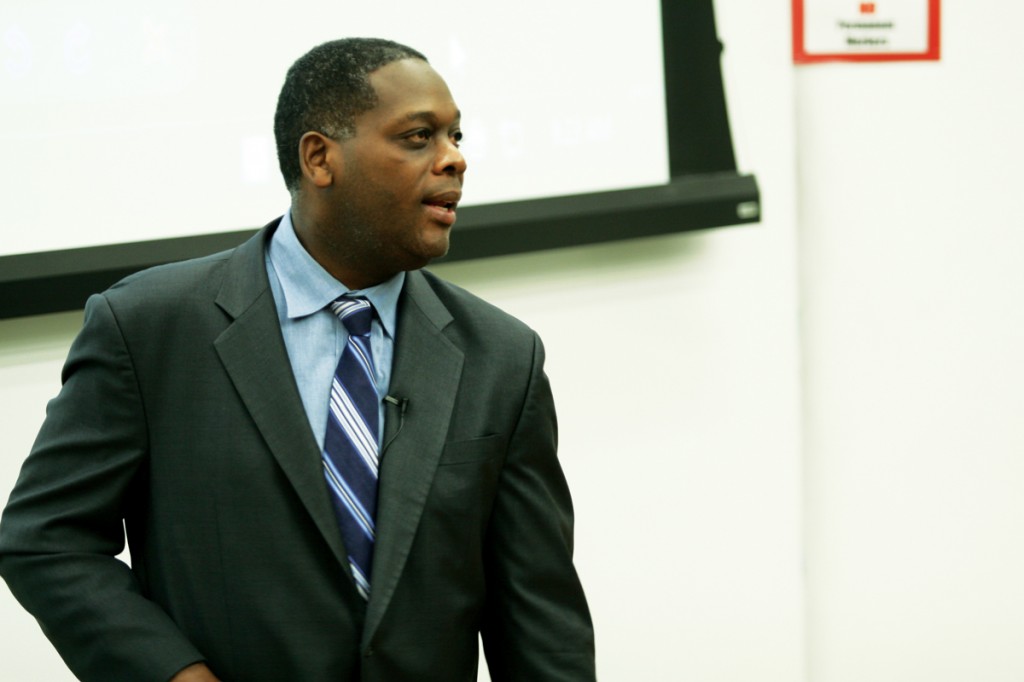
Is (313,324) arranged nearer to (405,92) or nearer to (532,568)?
(405,92)

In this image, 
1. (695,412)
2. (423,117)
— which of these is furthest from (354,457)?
(695,412)

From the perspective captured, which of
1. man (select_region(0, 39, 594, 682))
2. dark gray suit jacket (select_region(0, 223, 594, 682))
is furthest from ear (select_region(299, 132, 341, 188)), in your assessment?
dark gray suit jacket (select_region(0, 223, 594, 682))

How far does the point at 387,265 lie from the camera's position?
1414 mm

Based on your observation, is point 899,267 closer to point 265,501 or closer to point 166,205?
point 166,205

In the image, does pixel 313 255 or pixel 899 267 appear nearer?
pixel 313 255

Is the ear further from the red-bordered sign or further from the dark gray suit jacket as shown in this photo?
the red-bordered sign

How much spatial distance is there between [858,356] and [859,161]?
418 mm

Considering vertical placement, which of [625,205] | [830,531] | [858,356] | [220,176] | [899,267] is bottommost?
[830,531]

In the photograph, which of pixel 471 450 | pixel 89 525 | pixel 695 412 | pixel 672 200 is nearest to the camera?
pixel 89 525

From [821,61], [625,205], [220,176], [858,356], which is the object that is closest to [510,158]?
[625,205]

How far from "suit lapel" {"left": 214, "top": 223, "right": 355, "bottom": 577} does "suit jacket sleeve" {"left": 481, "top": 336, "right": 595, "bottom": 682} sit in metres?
0.23

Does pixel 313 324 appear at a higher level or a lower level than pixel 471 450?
higher

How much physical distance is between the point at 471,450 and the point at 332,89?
1.44ft

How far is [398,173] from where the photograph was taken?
54.5 inches
